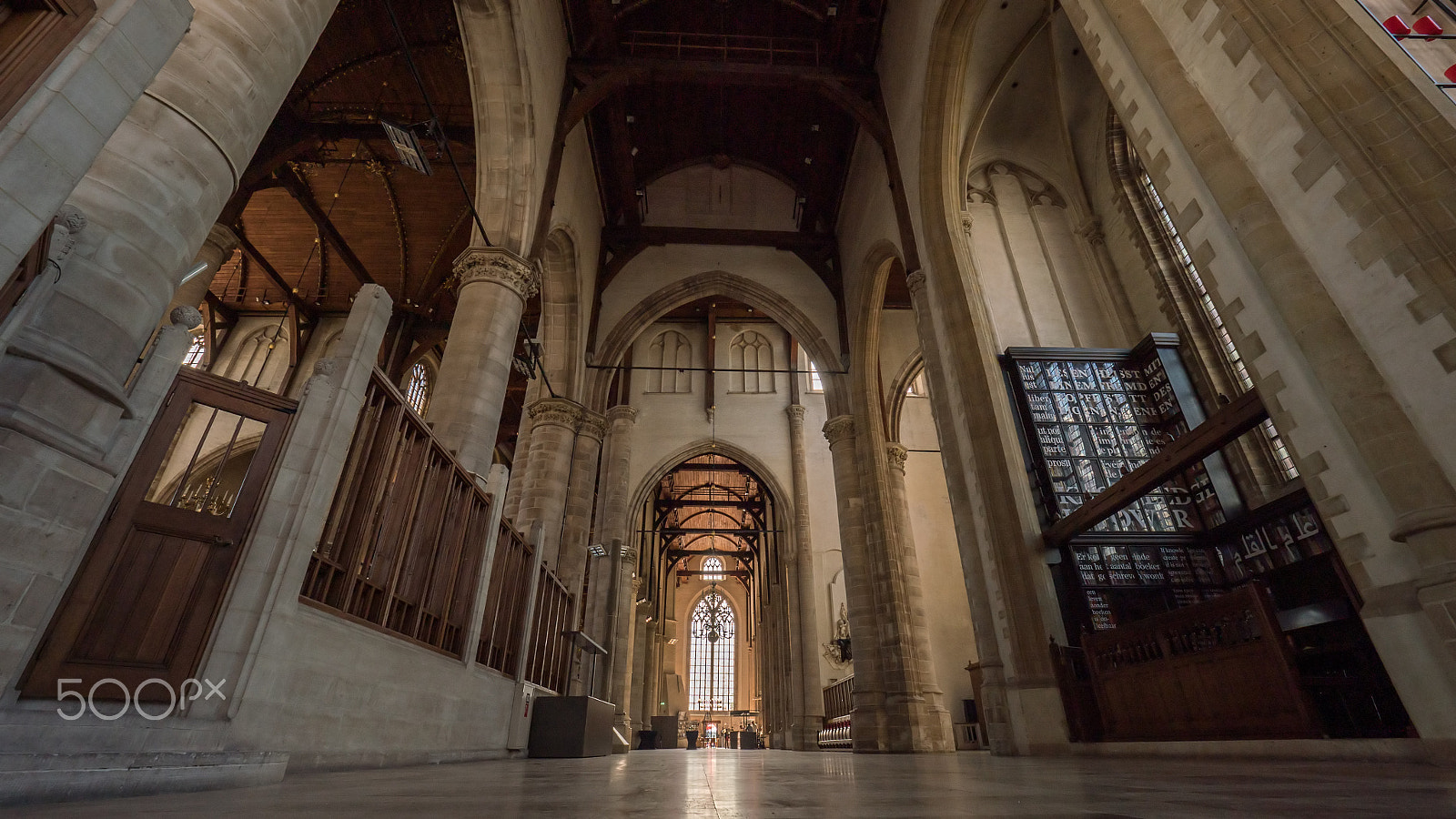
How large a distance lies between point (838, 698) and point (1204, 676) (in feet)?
37.8

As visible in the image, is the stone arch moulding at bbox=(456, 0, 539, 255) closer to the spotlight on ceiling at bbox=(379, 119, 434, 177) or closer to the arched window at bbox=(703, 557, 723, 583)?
the spotlight on ceiling at bbox=(379, 119, 434, 177)

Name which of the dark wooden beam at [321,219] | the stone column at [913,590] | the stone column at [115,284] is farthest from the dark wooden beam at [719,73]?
the stone column at [115,284]

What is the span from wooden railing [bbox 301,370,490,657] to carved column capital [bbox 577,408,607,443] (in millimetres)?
6341

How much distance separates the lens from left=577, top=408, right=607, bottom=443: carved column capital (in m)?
11.6

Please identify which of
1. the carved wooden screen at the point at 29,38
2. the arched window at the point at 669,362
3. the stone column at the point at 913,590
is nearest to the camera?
the carved wooden screen at the point at 29,38

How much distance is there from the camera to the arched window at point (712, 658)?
109 feet

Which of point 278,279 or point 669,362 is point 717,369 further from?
point 278,279

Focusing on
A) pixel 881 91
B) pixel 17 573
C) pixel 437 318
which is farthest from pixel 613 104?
pixel 17 573

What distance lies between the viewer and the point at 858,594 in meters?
11.0

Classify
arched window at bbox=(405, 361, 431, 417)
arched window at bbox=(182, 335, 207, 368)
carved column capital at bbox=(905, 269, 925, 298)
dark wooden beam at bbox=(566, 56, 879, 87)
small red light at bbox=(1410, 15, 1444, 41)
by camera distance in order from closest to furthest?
small red light at bbox=(1410, 15, 1444, 41)
carved column capital at bbox=(905, 269, 925, 298)
dark wooden beam at bbox=(566, 56, 879, 87)
arched window at bbox=(182, 335, 207, 368)
arched window at bbox=(405, 361, 431, 417)

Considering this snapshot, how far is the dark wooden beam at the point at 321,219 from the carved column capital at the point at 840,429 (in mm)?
9373

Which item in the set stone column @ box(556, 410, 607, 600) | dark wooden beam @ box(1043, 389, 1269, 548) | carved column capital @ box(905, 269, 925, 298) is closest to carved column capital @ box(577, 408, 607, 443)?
stone column @ box(556, 410, 607, 600)

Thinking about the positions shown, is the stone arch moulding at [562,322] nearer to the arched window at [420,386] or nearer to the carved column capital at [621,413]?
the carved column capital at [621,413]

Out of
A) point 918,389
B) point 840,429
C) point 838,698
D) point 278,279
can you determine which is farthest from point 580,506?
point 918,389
